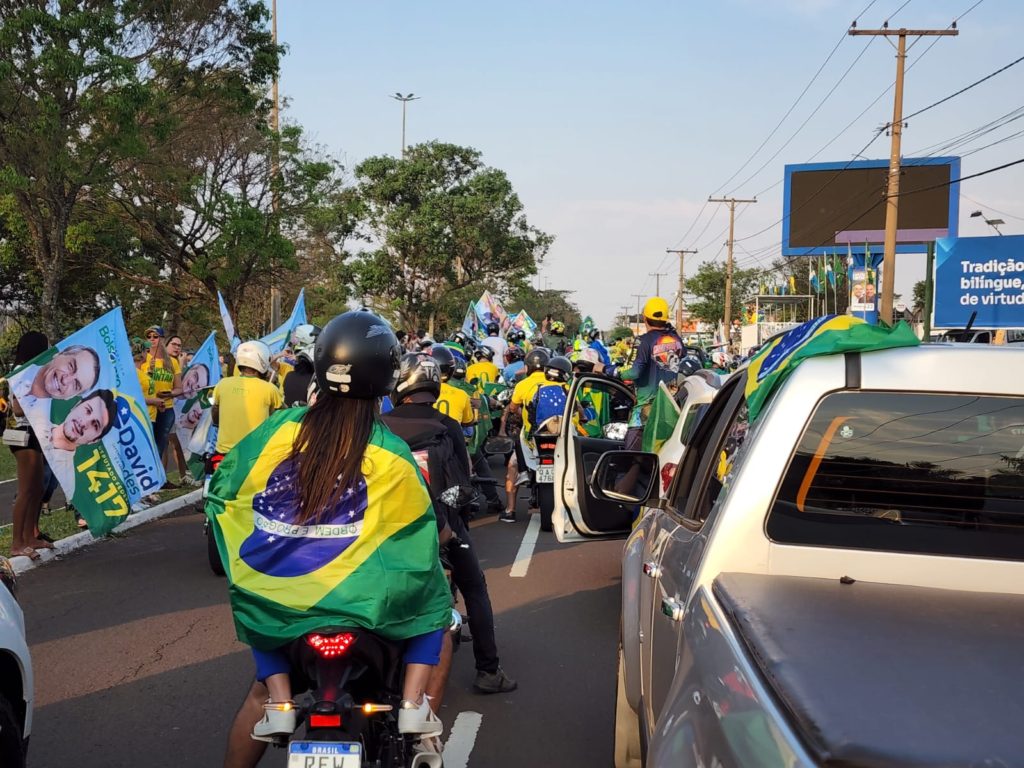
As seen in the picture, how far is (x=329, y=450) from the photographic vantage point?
3010mm

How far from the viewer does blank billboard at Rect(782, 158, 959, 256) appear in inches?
1783

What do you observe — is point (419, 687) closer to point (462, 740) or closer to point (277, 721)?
point (277, 721)

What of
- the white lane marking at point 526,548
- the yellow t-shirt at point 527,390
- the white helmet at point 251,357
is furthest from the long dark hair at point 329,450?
the yellow t-shirt at point 527,390

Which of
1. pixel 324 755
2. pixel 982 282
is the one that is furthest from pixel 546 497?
pixel 982 282

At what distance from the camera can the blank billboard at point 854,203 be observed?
4528cm

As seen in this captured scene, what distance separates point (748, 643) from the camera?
80.0 inches

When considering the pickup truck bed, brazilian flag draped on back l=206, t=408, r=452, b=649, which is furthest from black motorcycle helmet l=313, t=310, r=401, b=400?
the pickup truck bed

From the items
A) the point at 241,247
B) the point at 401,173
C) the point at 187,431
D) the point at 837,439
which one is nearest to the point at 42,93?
the point at 187,431

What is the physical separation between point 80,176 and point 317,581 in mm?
16749

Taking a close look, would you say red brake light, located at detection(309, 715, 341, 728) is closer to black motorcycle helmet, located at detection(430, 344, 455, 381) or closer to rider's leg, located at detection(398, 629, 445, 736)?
rider's leg, located at detection(398, 629, 445, 736)

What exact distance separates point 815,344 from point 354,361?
1308mm

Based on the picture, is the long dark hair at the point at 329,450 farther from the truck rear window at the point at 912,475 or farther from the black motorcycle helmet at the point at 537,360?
the black motorcycle helmet at the point at 537,360

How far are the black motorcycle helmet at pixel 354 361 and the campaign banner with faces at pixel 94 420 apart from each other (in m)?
6.20

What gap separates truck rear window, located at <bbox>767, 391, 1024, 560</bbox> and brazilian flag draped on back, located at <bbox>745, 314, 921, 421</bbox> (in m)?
0.13
